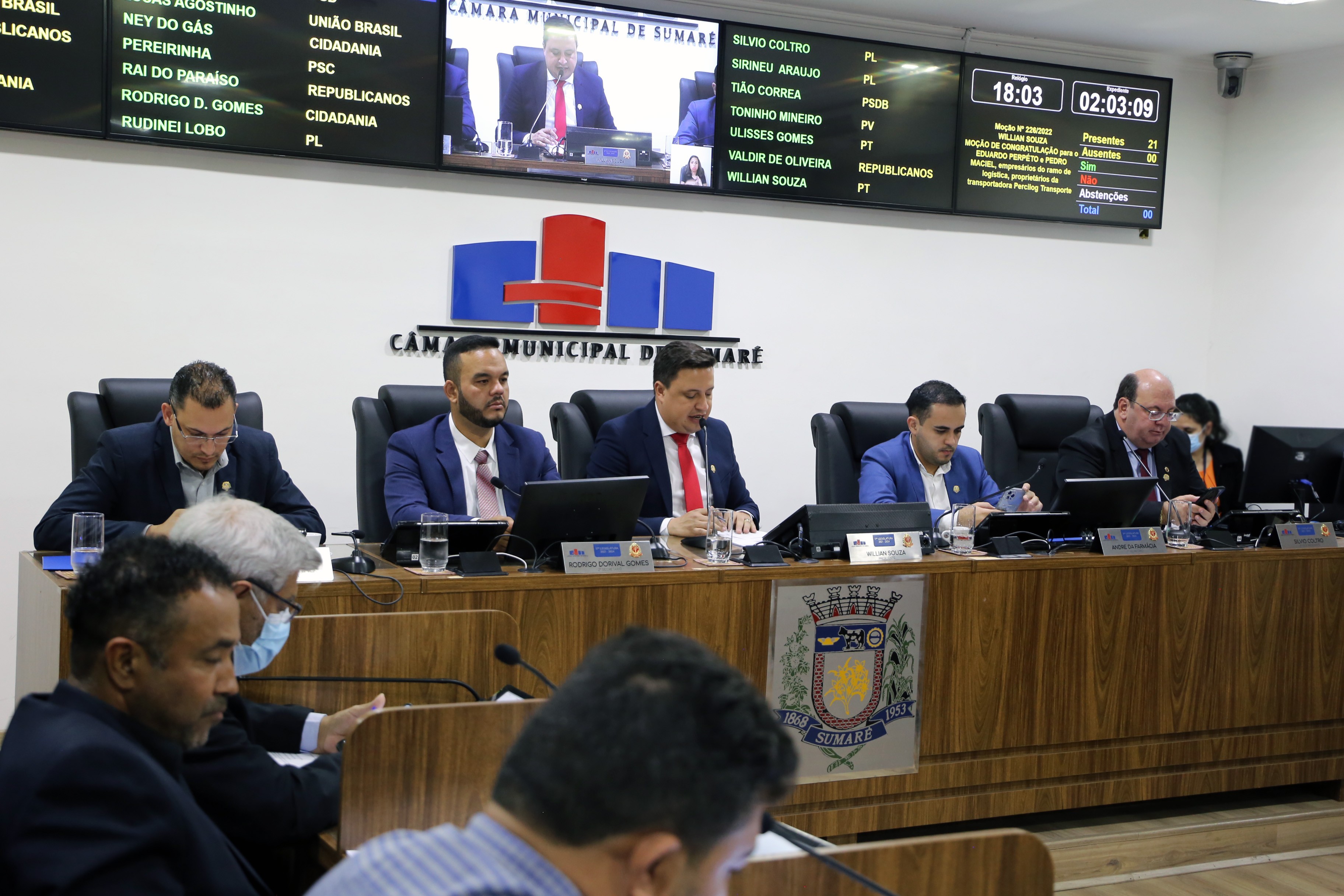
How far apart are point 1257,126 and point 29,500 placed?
5283 millimetres

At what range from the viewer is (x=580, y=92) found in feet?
14.6

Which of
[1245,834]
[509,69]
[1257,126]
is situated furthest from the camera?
[1257,126]

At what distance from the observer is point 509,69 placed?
4.36 metres

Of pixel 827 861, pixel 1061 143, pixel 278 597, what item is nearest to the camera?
pixel 827 861

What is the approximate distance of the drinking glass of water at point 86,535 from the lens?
8.21 ft

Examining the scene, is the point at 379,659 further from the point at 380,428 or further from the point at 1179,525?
the point at 1179,525

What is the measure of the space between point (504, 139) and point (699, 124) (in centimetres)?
77

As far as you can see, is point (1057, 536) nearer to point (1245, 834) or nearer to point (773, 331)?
point (1245, 834)

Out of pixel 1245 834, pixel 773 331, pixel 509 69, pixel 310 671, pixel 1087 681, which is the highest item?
pixel 509 69

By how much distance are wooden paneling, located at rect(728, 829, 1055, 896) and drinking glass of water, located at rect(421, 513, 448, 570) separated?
1715mm

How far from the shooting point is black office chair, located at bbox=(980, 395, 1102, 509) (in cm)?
430

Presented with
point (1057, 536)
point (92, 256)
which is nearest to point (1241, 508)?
point (1057, 536)

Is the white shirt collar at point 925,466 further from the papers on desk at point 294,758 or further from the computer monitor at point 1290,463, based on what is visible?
the papers on desk at point 294,758

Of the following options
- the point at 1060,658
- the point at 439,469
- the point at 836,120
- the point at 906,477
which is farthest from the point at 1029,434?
the point at 439,469
